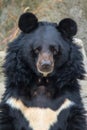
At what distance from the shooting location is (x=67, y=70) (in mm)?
5391

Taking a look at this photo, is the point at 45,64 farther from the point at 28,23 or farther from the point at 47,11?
the point at 47,11

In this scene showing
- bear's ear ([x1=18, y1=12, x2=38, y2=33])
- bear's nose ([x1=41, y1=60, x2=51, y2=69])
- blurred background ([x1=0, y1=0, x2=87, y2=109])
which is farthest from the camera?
blurred background ([x1=0, y1=0, x2=87, y2=109])

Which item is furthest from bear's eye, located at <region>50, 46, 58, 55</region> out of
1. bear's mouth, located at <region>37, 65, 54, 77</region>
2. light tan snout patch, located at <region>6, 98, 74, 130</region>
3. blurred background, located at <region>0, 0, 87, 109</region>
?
blurred background, located at <region>0, 0, 87, 109</region>

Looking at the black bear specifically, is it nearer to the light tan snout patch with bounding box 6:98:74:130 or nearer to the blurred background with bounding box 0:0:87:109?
the light tan snout patch with bounding box 6:98:74:130

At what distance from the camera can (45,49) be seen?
531cm

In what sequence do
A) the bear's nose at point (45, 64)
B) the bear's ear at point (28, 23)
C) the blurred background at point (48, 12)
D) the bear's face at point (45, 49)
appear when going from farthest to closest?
the blurred background at point (48, 12) < the bear's ear at point (28, 23) < the bear's face at point (45, 49) < the bear's nose at point (45, 64)

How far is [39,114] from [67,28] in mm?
685

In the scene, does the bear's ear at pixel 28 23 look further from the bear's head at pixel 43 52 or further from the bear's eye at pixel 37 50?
the bear's eye at pixel 37 50

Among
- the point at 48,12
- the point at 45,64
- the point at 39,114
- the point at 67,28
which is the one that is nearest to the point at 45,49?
the point at 45,64

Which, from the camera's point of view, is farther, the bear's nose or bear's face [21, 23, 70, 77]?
bear's face [21, 23, 70, 77]

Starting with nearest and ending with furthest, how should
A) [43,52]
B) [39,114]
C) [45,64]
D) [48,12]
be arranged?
1. [45,64]
2. [43,52]
3. [39,114]
4. [48,12]

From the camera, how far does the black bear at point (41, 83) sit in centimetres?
536

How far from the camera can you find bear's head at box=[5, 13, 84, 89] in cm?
532

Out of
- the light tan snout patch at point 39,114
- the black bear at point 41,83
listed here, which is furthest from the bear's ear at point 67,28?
the light tan snout patch at point 39,114
